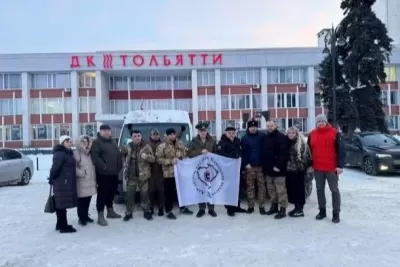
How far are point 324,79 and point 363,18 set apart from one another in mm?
4738

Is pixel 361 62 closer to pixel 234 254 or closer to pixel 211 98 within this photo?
pixel 234 254

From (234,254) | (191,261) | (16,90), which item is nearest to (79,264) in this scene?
(191,261)

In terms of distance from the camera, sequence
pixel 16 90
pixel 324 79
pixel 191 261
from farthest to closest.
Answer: pixel 16 90 < pixel 324 79 < pixel 191 261

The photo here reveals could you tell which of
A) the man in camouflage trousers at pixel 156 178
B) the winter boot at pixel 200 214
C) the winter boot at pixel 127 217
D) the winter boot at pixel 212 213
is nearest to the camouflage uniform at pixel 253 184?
the winter boot at pixel 212 213

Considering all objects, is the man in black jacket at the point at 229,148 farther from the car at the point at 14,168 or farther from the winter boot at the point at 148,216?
the car at the point at 14,168

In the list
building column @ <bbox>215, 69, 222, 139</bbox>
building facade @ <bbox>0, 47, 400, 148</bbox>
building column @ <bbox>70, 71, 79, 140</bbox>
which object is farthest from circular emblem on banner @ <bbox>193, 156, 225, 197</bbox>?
building column @ <bbox>70, 71, 79, 140</bbox>

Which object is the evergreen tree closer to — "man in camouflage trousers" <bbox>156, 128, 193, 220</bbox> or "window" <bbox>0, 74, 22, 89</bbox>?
"man in camouflage trousers" <bbox>156, 128, 193, 220</bbox>

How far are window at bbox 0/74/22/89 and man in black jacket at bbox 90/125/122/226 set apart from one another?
49968 millimetres

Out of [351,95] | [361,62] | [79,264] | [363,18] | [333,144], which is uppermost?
[363,18]

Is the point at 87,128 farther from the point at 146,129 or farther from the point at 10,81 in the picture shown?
the point at 146,129

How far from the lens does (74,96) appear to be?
52.8 meters

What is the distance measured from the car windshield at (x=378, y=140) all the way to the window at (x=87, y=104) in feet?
138

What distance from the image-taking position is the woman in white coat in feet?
25.5

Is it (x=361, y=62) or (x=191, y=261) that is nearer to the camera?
(x=191, y=261)
